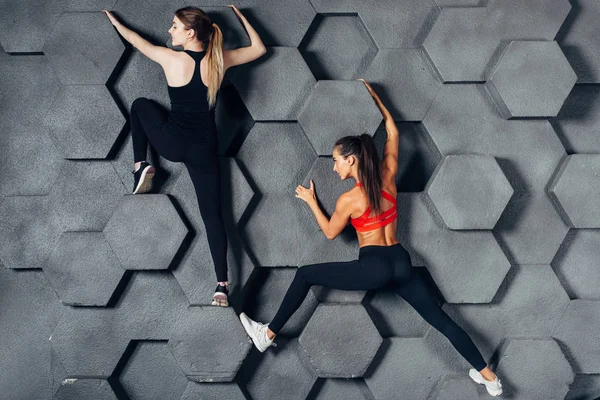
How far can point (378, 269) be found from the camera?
60.7 inches

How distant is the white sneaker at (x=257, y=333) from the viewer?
163 centimetres

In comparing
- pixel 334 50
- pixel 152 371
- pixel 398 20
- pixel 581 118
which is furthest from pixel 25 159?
pixel 581 118

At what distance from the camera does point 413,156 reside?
5.67 feet

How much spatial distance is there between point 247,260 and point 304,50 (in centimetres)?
65

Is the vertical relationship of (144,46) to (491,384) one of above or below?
above

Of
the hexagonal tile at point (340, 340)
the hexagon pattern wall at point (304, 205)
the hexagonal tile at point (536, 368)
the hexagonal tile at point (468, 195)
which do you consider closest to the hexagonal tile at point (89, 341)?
the hexagon pattern wall at point (304, 205)

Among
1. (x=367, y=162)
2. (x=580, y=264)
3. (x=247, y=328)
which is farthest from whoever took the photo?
(x=580, y=264)

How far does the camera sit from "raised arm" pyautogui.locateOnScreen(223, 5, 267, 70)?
1.60 meters

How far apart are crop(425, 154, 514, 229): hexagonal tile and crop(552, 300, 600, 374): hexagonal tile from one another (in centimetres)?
39

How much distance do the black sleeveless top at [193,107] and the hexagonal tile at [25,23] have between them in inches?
17.4

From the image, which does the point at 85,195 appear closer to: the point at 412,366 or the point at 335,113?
the point at 335,113

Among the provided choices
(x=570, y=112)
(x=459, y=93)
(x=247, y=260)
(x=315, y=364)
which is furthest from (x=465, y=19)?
(x=315, y=364)

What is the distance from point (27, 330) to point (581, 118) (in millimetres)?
1802

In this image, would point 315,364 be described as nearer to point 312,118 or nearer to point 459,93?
point 312,118
